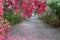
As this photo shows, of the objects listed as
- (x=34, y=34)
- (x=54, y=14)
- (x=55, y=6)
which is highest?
(x=55, y=6)

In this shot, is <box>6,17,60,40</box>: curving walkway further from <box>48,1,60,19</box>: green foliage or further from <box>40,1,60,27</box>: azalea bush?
<box>48,1,60,19</box>: green foliage

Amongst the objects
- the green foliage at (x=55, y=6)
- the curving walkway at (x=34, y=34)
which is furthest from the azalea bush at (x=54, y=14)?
the curving walkway at (x=34, y=34)

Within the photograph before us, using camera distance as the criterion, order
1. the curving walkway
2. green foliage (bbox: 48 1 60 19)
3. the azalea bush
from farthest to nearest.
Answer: the azalea bush
green foliage (bbox: 48 1 60 19)
the curving walkway

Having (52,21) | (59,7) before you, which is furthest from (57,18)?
(59,7)

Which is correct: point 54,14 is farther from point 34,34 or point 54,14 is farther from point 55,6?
point 34,34

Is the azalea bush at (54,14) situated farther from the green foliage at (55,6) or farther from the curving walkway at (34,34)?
the curving walkway at (34,34)

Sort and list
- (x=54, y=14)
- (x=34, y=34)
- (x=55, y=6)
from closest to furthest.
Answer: (x=34, y=34)
(x=55, y=6)
(x=54, y=14)

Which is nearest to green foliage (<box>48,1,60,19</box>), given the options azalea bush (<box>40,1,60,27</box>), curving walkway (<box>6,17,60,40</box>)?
→ azalea bush (<box>40,1,60,27</box>)

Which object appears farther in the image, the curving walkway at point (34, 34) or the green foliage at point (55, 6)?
the green foliage at point (55, 6)

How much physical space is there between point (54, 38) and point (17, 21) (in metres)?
5.26

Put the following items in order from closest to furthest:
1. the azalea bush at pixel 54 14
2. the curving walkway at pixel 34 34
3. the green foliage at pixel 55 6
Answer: the curving walkway at pixel 34 34, the green foliage at pixel 55 6, the azalea bush at pixel 54 14

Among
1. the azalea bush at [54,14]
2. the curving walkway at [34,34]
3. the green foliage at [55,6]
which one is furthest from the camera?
the azalea bush at [54,14]

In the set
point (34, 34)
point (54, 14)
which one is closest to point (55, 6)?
point (54, 14)

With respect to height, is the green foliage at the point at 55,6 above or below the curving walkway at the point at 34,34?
above
